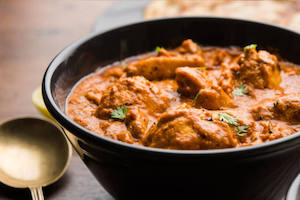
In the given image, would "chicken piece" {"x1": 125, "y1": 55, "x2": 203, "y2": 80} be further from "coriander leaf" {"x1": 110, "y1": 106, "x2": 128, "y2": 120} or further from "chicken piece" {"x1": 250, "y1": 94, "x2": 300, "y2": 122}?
"chicken piece" {"x1": 250, "y1": 94, "x2": 300, "y2": 122}

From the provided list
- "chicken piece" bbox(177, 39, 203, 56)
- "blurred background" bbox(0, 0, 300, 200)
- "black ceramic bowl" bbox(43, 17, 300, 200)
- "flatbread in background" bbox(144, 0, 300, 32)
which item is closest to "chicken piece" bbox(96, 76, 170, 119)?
"black ceramic bowl" bbox(43, 17, 300, 200)

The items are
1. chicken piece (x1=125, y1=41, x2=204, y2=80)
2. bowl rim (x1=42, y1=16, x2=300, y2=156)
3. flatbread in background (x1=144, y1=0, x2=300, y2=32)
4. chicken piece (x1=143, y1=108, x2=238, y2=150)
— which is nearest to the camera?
bowl rim (x1=42, y1=16, x2=300, y2=156)

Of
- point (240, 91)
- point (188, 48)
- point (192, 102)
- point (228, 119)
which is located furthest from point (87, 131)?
point (188, 48)

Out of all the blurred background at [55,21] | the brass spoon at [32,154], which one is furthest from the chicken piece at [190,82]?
the blurred background at [55,21]

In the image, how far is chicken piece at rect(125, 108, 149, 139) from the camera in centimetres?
215

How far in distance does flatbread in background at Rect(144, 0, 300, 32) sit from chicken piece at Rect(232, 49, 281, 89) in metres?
1.73

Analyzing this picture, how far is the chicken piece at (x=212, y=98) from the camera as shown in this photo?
7.57 feet

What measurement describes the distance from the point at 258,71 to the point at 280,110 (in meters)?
0.41

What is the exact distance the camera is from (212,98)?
2307mm

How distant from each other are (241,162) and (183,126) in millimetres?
336

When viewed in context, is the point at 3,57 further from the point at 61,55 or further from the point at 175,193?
the point at 175,193

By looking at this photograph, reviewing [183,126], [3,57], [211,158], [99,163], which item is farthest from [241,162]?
[3,57]

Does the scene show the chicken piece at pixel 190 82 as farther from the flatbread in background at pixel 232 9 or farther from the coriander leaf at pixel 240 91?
the flatbread in background at pixel 232 9

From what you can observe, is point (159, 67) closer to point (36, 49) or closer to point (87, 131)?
point (87, 131)
